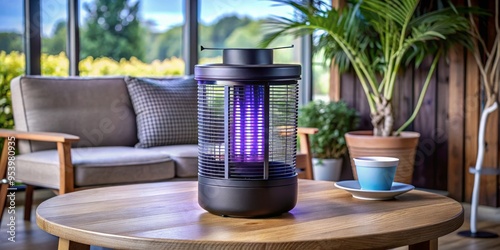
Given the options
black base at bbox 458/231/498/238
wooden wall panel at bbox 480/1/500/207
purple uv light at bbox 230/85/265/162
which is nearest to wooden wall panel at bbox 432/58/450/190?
wooden wall panel at bbox 480/1/500/207

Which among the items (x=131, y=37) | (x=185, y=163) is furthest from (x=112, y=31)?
(x=185, y=163)

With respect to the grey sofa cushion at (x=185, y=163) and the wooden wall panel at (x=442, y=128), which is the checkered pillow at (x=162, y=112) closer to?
the grey sofa cushion at (x=185, y=163)

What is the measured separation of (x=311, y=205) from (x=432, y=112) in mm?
2623

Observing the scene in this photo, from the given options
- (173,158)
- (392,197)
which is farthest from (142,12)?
(392,197)

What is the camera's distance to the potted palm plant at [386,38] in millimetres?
3791

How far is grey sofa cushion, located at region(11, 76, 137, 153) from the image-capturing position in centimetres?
349

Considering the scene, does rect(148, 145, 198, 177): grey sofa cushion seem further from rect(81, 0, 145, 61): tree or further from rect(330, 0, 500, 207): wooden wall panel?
rect(330, 0, 500, 207): wooden wall panel

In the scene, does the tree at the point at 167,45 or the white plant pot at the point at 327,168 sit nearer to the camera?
the tree at the point at 167,45

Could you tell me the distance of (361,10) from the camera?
3.97 metres

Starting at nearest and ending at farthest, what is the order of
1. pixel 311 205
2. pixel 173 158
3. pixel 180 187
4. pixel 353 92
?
pixel 311 205 → pixel 180 187 → pixel 173 158 → pixel 353 92

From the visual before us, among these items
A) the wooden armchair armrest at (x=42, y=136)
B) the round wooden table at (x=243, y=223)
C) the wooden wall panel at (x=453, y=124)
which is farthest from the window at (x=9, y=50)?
the wooden wall panel at (x=453, y=124)

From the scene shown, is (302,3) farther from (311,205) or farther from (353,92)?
(311,205)

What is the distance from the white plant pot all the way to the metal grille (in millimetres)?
2801

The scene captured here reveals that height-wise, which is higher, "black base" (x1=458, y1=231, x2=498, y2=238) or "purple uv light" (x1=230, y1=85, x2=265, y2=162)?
"purple uv light" (x1=230, y1=85, x2=265, y2=162)
